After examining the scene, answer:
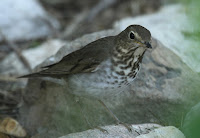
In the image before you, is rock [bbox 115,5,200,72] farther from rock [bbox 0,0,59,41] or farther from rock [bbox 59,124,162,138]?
rock [bbox 0,0,59,41]

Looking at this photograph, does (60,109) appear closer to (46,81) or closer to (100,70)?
(46,81)

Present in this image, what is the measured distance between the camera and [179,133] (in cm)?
384

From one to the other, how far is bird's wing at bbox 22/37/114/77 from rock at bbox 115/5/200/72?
1460 mm

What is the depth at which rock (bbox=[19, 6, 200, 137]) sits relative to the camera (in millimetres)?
4961

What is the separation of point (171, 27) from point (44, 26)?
11.1ft

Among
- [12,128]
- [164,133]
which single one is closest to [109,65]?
[164,133]

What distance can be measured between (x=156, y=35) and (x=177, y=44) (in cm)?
55

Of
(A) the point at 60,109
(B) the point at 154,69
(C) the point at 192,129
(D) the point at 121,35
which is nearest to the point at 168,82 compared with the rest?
(B) the point at 154,69

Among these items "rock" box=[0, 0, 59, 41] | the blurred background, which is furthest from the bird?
"rock" box=[0, 0, 59, 41]

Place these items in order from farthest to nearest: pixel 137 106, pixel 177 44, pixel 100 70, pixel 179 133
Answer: pixel 177 44, pixel 137 106, pixel 100 70, pixel 179 133

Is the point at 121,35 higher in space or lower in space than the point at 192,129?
higher

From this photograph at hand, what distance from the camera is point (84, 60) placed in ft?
15.4

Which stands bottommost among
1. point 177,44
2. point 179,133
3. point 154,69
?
point 179,133

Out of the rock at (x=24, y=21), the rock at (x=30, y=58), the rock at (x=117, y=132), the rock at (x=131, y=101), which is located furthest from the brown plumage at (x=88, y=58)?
the rock at (x=24, y=21)
